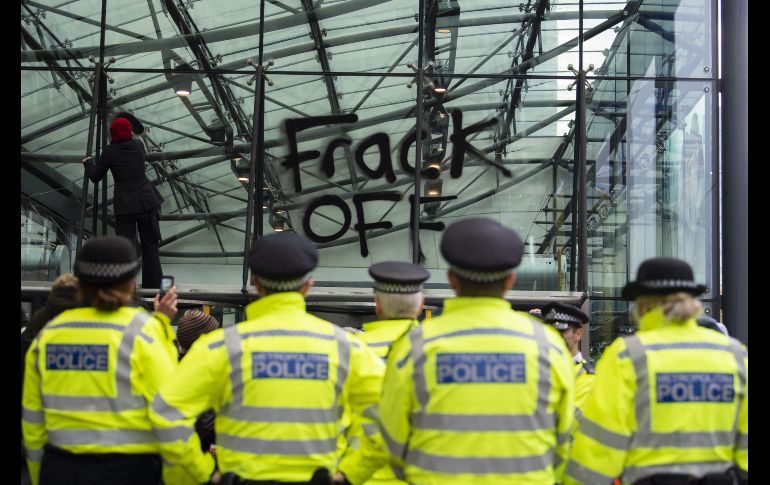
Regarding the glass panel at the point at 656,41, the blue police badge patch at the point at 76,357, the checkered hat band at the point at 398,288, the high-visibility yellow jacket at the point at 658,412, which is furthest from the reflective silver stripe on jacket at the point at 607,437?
the glass panel at the point at 656,41

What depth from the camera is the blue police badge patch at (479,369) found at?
359 cm

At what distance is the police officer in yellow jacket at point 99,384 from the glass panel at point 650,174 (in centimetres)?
715

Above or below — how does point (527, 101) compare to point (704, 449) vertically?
above

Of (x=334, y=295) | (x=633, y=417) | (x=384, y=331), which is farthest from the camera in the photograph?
(x=334, y=295)

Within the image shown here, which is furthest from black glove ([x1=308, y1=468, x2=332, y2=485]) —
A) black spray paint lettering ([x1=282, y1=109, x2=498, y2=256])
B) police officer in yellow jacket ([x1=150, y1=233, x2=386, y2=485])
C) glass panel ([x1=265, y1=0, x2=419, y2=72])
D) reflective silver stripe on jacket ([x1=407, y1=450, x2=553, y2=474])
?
glass panel ([x1=265, y1=0, x2=419, y2=72])

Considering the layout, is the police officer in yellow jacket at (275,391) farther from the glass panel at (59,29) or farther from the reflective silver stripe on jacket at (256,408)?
the glass panel at (59,29)

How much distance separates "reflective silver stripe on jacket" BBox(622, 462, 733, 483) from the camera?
395cm

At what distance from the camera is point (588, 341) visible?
10.2 metres

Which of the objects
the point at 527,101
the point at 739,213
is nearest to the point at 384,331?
the point at 527,101

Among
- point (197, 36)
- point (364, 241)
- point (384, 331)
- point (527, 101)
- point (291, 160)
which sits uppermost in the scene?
point (197, 36)

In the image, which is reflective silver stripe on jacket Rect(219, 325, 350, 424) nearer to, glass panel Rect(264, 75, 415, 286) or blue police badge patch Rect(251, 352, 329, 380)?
blue police badge patch Rect(251, 352, 329, 380)

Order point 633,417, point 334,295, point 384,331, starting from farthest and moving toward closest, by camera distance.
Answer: point 334,295
point 384,331
point 633,417

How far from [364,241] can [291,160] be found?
4.15 feet

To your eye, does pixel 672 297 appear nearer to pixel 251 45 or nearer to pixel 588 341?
pixel 588 341
